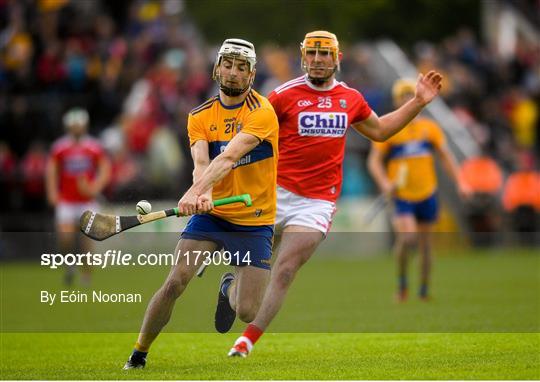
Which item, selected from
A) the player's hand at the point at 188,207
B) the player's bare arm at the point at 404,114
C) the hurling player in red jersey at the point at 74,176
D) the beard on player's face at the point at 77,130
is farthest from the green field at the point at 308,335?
the beard on player's face at the point at 77,130

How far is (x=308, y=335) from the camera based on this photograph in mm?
12484

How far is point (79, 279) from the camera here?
18.1 m

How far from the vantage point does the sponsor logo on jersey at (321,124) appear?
36.7ft

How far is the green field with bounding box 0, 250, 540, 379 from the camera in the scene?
32.2ft

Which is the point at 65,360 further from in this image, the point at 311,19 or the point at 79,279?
the point at 311,19

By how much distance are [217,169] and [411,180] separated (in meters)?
7.63

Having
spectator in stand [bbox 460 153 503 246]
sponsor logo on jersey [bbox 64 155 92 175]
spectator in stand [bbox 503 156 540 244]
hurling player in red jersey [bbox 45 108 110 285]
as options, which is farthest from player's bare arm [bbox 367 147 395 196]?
spectator in stand [bbox 503 156 540 244]

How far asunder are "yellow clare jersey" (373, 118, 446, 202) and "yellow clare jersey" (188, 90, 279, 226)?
685cm

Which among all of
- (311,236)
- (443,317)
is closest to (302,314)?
(443,317)

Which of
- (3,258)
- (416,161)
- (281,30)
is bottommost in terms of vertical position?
(3,258)

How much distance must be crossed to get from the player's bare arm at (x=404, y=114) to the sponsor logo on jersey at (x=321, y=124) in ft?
0.84

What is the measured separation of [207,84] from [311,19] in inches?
220

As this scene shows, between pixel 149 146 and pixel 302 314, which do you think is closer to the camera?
pixel 302 314

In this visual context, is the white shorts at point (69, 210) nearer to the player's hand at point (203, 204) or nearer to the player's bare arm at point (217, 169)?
the player's bare arm at point (217, 169)
